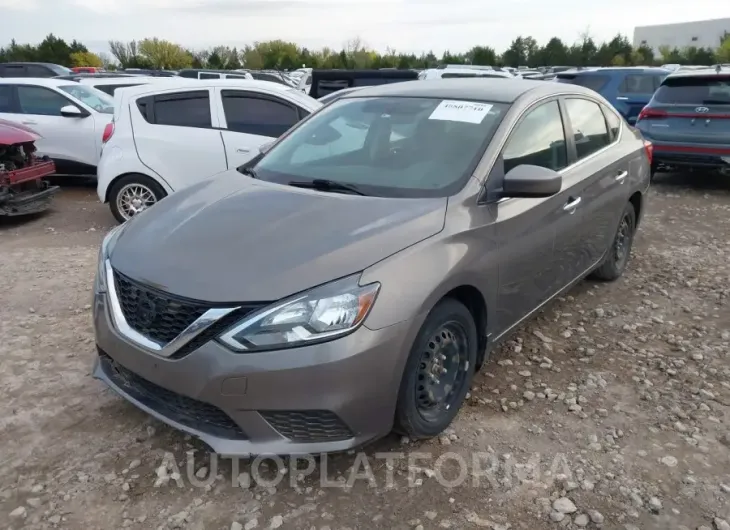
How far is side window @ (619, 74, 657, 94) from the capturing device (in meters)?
12.7

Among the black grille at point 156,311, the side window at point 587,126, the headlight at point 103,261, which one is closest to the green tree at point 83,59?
the side window at point 587,126

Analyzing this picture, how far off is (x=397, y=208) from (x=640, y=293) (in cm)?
295

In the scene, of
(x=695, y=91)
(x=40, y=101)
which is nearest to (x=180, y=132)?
(x=40, y=101)

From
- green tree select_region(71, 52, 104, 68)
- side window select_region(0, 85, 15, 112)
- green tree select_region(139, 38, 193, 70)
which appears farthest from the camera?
green tree select_region(139, 38, 193, 70)

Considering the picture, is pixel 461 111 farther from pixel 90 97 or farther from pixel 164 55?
pixel 164 55

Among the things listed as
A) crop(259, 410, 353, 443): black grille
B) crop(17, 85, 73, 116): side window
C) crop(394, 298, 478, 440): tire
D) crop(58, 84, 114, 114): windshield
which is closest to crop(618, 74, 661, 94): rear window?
crop(58, 84, 114, 114): windshield

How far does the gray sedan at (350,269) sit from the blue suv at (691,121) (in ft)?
17.1

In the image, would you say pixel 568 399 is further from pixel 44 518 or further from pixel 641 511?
pixel 44 518

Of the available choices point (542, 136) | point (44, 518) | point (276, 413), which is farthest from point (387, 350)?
point (542, 136)

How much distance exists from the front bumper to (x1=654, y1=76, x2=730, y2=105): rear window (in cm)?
774

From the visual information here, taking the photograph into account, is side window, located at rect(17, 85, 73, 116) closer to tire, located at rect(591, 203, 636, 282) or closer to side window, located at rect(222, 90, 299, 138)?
side window, located at rect(222, 90, 299, 138)

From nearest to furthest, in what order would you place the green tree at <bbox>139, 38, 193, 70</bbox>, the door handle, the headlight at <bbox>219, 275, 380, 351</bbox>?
the headlight at <bbox>219, 275, 380, 351</bbox>
the door handle
the green tree at <bbox>139, 38, 193, 70</bbox>

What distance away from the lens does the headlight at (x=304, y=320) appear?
7.96 ft

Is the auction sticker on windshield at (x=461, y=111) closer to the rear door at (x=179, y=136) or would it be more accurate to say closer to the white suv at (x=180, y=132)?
the white suv at (x=180, y=132)
